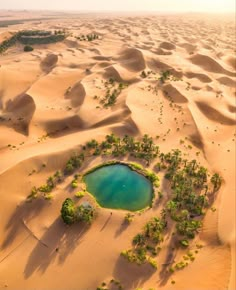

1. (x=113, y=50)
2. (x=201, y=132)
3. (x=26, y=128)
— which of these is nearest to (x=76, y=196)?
(x=26, y=128)

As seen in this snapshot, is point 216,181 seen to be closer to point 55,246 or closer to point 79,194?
point 79,194

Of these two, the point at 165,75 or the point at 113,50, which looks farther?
the point at 113,50

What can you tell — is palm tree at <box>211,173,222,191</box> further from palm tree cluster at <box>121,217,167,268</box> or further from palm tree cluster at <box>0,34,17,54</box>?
palm tree cluster at <box>0,34,17,54</box>

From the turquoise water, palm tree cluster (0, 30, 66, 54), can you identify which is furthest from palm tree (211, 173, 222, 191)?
palm tree cluster (0, 30, 66, 54)

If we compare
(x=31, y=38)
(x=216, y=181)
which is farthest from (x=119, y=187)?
(x=31, y=38)

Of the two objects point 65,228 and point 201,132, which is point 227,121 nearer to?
point 201,132

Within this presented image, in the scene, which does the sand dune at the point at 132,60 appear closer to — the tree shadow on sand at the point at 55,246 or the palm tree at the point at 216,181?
the palm tree at the point at 216,181

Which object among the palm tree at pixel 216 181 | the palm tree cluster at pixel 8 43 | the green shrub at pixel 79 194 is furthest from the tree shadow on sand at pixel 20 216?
the palm tree cluster at pixel 8 43
